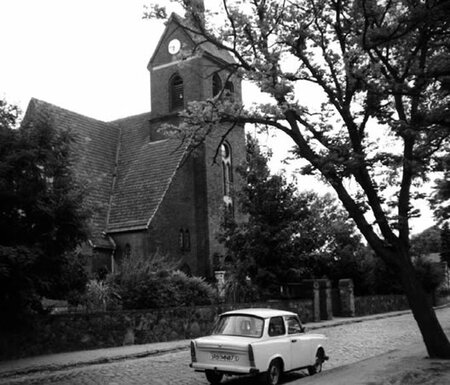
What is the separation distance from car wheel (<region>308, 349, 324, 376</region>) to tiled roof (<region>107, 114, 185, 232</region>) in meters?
20.5

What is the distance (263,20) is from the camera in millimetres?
13555

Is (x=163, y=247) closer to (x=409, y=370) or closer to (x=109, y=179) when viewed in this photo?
(x=109, y=179)

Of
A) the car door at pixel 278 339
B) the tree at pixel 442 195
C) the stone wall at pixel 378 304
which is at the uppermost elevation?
the tree at pixel 442 195

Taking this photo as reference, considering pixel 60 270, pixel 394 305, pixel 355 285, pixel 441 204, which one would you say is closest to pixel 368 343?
pixel 441 204

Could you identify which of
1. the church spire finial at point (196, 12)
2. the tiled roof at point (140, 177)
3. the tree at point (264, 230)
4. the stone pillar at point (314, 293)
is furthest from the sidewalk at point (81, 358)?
the tiled roof at point (140, 177)

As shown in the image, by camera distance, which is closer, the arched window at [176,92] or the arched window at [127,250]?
the arched window at [127,250]

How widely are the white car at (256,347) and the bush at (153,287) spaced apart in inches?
378

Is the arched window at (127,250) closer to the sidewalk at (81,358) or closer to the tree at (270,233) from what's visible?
the tree at (270,233)

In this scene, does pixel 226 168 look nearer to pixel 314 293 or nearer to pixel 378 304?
pixel 314 293

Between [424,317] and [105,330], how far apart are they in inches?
386

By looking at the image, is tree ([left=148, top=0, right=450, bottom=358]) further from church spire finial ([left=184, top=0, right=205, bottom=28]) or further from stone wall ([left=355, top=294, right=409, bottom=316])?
stone wall ([left=355, top=294, right=409, bottom=316])

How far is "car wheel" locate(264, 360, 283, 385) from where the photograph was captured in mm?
10773

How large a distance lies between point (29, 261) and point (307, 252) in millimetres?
17855

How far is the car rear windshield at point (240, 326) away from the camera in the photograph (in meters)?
11.2
